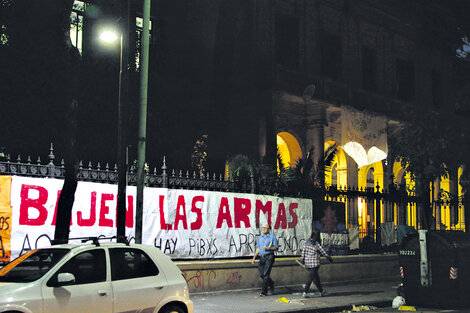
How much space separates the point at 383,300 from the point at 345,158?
12.1 m

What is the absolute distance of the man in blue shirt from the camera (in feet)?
49.9

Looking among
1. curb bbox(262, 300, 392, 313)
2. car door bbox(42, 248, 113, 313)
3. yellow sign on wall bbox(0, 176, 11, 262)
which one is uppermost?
yellow sign on wall bbox(0, 176, 11, 262)

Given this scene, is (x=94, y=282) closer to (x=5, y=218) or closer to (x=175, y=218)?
(x=5, y=218)

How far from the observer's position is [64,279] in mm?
7734

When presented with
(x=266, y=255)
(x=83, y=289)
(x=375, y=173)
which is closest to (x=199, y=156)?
(x=266, y=255)

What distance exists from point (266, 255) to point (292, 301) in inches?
53.0

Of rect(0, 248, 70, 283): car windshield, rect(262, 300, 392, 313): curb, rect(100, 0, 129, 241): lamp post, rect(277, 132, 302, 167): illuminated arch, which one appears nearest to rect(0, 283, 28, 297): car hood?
rect(0, 248, 70, 283): car windshield

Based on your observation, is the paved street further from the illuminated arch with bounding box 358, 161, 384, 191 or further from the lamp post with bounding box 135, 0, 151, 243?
the illuminated arch with bounding box 358, 161, 384, 191

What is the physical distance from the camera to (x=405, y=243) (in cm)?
1446

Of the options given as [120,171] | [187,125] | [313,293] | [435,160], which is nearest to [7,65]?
[187,125]

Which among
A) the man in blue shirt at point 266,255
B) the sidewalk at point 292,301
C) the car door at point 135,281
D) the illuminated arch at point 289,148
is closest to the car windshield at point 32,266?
the car door at point 135,281

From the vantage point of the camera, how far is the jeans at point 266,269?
15.2 metres

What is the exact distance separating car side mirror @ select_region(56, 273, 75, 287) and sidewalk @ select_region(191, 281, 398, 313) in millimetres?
5098

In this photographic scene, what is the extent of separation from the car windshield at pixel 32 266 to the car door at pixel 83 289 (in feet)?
0.65
